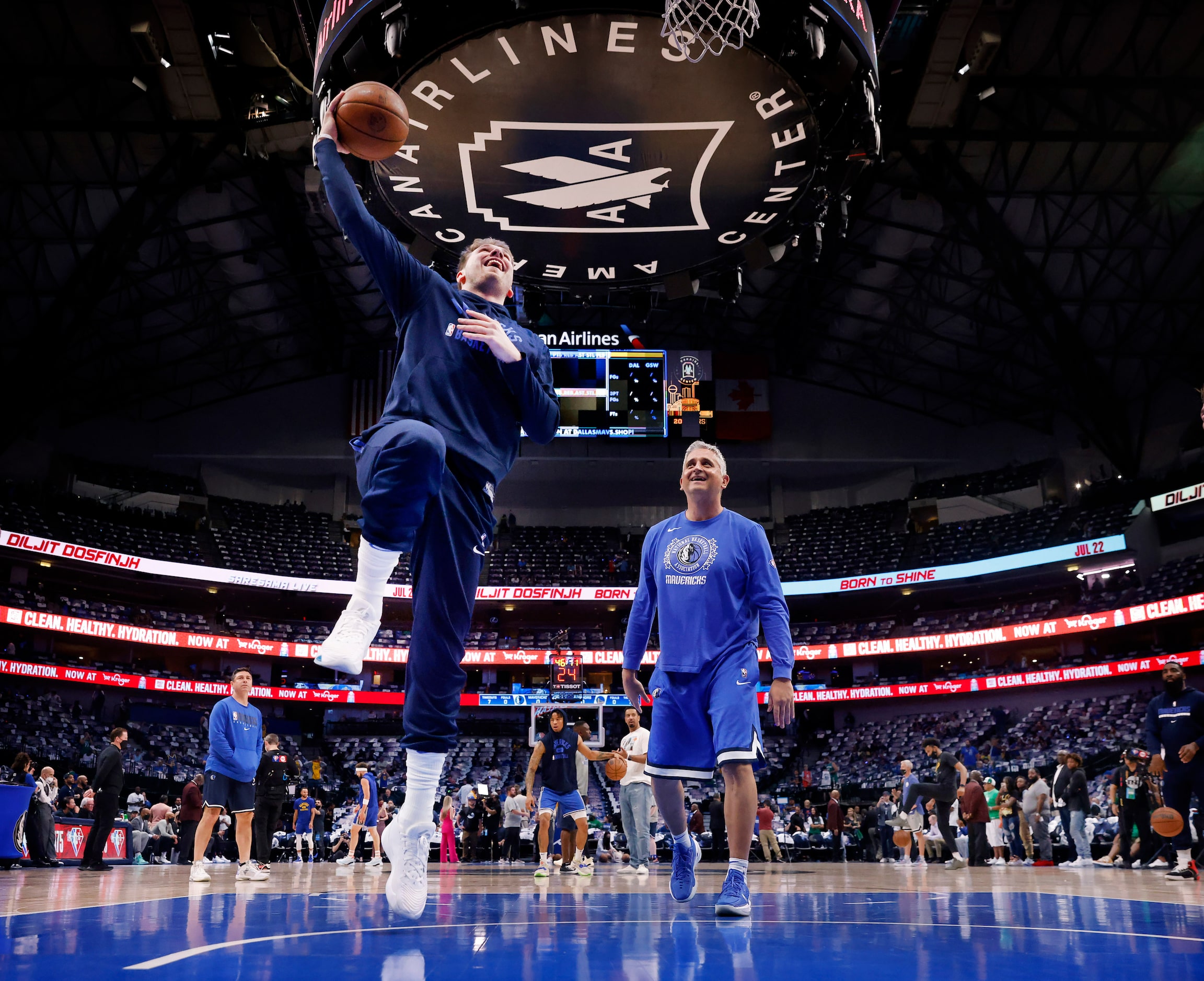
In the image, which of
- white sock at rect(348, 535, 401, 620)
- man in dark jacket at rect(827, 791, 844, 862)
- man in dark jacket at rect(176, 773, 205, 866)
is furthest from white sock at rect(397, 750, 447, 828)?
man in dark jacket at rect(827, 791, 844, 862)

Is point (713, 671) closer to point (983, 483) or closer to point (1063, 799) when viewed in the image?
Result: point (1063, 799)

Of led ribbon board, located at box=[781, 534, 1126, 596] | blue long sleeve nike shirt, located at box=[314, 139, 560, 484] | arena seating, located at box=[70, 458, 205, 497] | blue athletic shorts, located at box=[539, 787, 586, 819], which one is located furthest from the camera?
arena seating, located at box=[70, 458, 205, 497]

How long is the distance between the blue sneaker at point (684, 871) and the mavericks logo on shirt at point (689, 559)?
3.65 ft

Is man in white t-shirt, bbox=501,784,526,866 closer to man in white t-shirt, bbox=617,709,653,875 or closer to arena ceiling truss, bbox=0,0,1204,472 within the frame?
man in white t-shirt, bbox=617,709,653,875

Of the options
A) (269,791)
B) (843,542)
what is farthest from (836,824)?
(843,542)

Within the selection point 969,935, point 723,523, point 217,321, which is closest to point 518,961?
point 969,935

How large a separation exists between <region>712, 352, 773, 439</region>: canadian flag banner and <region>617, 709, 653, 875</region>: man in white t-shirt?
24.3m

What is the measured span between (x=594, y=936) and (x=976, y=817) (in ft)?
39.8

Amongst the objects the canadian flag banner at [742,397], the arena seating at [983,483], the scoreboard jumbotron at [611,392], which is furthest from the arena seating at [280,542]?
the arena seating at [983,483]

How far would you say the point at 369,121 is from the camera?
10.7 ft

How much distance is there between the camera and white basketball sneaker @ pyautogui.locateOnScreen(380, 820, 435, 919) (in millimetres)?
2770

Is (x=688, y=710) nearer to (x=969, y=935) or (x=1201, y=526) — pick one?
(x=969, y=935)

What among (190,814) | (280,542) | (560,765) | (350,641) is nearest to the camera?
(350,641)

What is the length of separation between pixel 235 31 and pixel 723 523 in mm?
17311
